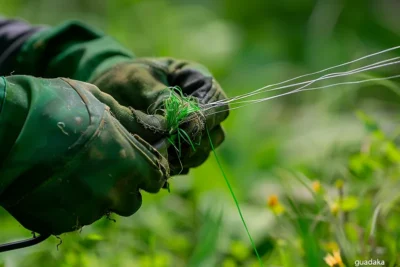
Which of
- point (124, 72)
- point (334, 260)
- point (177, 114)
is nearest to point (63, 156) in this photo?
point (177, 114)

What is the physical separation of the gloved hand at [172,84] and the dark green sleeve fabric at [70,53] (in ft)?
0.30

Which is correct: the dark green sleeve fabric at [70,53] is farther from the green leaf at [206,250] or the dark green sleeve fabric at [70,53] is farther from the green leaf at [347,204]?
the green leaf at [347,204]

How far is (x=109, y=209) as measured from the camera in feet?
2.87

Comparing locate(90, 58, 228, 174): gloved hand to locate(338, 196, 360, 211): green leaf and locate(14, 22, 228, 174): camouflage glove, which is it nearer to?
locate(14, 22, 228, 174): camouflage glove

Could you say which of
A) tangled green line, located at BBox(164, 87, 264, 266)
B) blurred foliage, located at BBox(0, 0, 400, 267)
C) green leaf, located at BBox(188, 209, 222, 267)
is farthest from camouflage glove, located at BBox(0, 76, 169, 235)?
green leaf, located at BBox(188, 209, 222, 267)

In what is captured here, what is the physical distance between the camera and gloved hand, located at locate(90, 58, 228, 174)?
103cm

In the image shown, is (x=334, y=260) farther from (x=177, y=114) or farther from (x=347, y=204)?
(x=177, y=114)

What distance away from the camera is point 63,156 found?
2.68 feet

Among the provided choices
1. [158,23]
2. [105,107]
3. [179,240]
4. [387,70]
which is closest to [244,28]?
[158,23]

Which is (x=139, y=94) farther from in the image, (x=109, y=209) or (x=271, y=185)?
(x=271, y=185)

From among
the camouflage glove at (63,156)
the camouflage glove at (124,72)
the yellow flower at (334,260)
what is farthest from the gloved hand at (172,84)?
the yellow flower at (334,260)

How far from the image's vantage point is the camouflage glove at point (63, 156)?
82 centimetres

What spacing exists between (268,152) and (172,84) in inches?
37.8

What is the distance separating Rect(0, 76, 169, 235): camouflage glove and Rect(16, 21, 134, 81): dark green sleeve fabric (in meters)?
0.44
